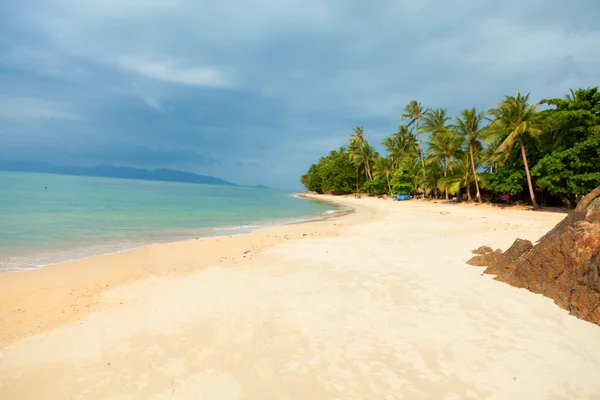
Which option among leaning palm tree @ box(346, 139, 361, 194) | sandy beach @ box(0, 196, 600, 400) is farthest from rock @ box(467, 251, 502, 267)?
leaning palm tree @ box(346, 139, 361, 194)

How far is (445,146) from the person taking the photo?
135ft

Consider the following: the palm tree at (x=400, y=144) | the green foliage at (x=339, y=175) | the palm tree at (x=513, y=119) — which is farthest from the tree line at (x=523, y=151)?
the green foliage at (x=339, y=175)

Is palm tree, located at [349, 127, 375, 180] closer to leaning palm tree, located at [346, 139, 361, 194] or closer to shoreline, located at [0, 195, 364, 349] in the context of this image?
leaning palm tree, located at [346, 139, 361, 194]

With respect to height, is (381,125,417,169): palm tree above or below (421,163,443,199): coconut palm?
above

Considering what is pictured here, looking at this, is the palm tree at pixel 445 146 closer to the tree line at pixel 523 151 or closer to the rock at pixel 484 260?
the tree line at pixel 523 151

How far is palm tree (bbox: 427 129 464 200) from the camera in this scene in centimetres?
3872

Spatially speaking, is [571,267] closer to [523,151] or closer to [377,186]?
[523,151]

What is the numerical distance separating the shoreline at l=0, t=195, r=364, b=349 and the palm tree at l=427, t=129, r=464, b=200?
34.2 metres

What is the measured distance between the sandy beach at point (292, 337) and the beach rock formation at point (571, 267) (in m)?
0.27

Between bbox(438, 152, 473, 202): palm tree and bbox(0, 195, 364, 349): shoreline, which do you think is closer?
bbox(0, 195, 364, 349): shoreline

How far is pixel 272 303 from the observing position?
591 cm

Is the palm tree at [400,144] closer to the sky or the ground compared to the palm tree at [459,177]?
closer to the sky

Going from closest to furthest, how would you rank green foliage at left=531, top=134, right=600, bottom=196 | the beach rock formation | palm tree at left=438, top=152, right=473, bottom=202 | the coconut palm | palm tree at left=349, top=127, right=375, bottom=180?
the beach rock formation, green foliage at left=531, top=134, right=600, bottom=196, palm tree at left=438, top=152, right=473, bottom=202, the coconut palm, palm tree at left=349, top=127, right=375, bottom=180

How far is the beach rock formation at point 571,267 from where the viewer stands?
4.84 m
